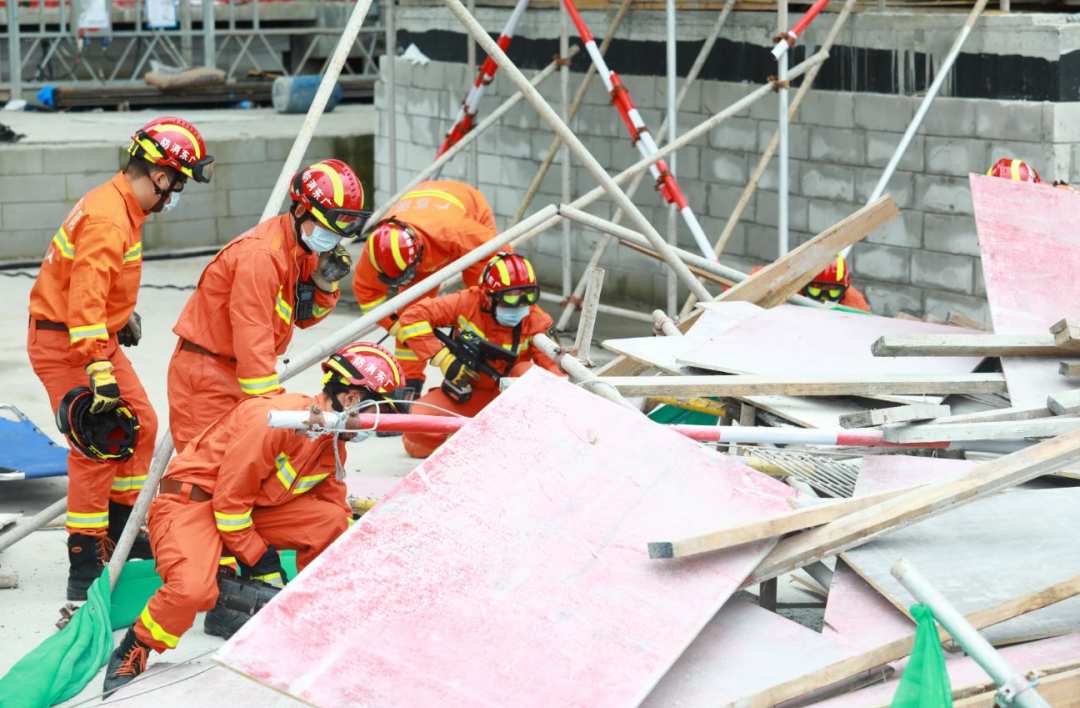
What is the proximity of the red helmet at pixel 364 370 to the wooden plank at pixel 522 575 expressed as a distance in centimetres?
66

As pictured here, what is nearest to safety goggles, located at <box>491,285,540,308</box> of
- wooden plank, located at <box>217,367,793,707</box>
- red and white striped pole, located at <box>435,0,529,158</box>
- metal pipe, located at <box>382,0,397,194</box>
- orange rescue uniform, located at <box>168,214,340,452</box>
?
orange rescue uniform, located at <box>168,214,340,452</box>

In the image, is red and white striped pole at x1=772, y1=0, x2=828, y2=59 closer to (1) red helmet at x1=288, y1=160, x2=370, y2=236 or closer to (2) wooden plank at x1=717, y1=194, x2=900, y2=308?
(2) wooden plank at x1=717, y1=194, x2=900, y2=308

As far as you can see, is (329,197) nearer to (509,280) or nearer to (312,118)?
(312,118)

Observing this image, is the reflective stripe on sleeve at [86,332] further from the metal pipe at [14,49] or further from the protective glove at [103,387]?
the metal pipe at [14,49]

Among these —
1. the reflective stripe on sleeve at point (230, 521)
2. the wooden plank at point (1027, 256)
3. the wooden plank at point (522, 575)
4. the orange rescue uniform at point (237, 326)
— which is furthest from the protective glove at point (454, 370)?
the wooden plank at point (522, 575)

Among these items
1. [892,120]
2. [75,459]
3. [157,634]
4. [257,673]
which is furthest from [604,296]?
[257,673]

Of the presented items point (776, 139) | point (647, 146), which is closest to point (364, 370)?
point (647, 146)

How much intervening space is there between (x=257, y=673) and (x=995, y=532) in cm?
208

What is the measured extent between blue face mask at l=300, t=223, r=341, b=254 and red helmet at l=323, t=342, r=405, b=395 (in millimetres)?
779

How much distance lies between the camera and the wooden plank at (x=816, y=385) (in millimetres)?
5570

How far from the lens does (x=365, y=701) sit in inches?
153

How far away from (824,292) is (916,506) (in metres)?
4.08

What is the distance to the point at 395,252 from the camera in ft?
26.6

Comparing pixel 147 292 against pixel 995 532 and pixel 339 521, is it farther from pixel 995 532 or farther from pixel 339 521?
pixel 995 532
